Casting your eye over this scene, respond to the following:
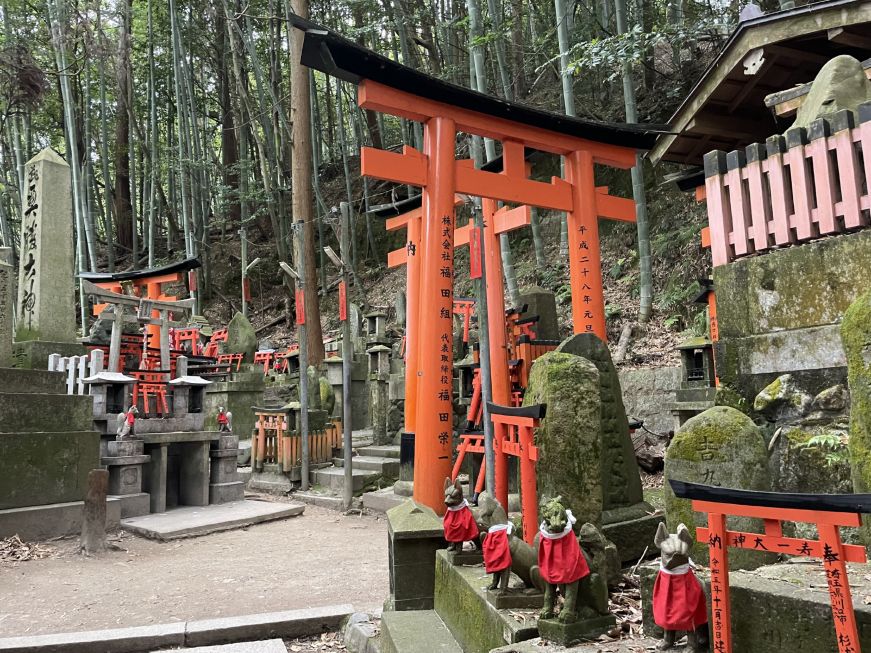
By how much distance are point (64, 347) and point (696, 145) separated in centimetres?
1003

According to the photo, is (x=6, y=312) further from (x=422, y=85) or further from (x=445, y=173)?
(x=422, y=85)

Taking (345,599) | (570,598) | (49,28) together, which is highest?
(49,28)

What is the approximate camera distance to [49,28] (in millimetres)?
19625

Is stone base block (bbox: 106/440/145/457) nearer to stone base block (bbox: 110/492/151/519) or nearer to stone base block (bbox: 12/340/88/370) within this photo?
stone base block (bbox: 110/492/151/519)

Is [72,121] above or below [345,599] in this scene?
above

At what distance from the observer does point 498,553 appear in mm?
3094

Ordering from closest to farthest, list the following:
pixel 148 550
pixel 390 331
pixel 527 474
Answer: pixel 527 474 < pixel 148 550 < pixel 390 331

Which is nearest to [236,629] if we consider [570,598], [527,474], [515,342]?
[527,474]

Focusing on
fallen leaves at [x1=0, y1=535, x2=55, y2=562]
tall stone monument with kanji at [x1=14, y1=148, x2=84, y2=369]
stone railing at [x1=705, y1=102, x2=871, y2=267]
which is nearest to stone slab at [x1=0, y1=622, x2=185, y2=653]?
fallen leaves at [x1=0, y1=535, x2=55, y2=562]

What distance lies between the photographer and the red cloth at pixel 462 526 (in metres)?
A: 3.86

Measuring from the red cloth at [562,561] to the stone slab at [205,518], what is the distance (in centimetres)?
703

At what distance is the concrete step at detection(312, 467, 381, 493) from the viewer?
10906 millimetres

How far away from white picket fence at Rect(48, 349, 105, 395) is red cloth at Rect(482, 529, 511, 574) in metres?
8.61

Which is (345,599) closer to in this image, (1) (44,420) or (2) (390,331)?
(1) (44,420)
